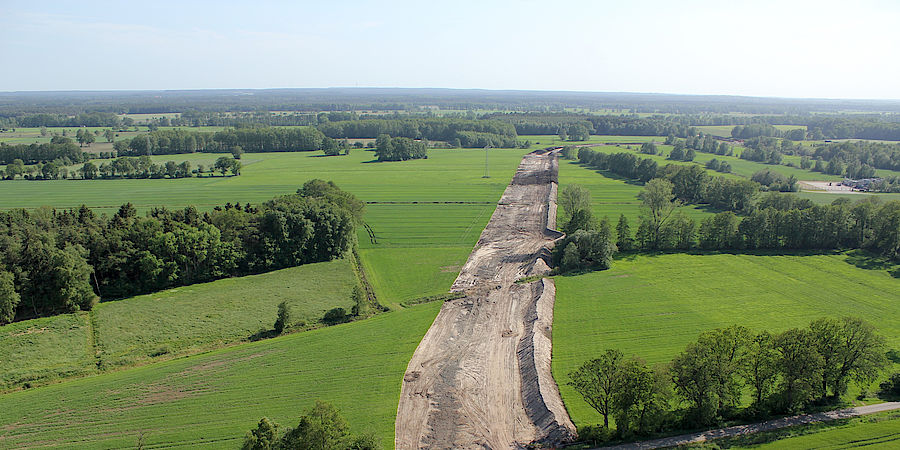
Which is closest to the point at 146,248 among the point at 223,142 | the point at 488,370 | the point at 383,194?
the point at 488,370

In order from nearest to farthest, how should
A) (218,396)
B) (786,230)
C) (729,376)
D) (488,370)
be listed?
(729,376), (218,396), (488,370), (786,230)

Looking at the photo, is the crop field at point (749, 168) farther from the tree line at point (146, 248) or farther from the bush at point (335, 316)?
the bush at point (335, 316)

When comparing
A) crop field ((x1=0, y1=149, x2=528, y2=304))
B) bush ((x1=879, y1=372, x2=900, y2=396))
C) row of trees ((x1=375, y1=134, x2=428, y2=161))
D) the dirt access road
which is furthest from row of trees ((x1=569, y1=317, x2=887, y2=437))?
row of trees ((x1=375, y1=134, x2=428, y2=161))

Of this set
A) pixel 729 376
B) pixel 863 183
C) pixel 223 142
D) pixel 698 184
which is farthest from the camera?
pixel 223 142

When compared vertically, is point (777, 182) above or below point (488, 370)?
above

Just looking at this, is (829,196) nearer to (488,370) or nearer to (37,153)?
(488,370)

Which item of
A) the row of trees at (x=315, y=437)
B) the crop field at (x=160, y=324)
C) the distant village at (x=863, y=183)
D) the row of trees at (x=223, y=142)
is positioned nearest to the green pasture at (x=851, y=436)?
the row of trees at (x=315, y=437)
